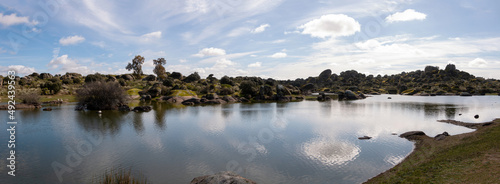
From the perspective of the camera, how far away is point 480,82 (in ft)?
603

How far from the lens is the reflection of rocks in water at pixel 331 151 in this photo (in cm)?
2330

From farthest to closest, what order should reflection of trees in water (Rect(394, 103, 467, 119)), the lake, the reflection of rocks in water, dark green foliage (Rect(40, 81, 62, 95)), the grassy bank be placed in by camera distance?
dark green foliage (Rect(40, 81, 62, 95)), reflection of trees in water (Rect(394, 103, 467, 119)), the reflection of rocks in water, the lake, the grassy bank

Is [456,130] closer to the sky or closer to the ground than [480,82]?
closer to the ground

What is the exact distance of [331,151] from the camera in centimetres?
2595

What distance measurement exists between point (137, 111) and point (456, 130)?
220ft

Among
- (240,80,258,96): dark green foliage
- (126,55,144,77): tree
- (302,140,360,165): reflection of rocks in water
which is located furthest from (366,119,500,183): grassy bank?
(126,55,144,77): tree

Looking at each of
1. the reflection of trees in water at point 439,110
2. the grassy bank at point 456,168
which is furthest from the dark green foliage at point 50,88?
the reflection of trees in water at point 439,110

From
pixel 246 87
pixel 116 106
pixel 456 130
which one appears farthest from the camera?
pixel 246 87

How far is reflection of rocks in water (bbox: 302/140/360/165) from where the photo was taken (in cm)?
2330

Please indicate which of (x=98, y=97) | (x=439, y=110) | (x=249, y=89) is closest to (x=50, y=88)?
(x=98, y=97)

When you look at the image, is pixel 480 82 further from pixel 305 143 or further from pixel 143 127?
pixel 143 127

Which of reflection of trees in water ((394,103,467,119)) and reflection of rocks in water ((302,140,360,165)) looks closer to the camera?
reflection of rocks in water ((302,140,360,165))

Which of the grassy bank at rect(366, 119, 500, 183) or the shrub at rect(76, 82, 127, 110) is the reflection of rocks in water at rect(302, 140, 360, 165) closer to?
the grassy bank at rect(366, 119, 500, 183)

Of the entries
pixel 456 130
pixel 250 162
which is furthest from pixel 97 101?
pixel 456 130
